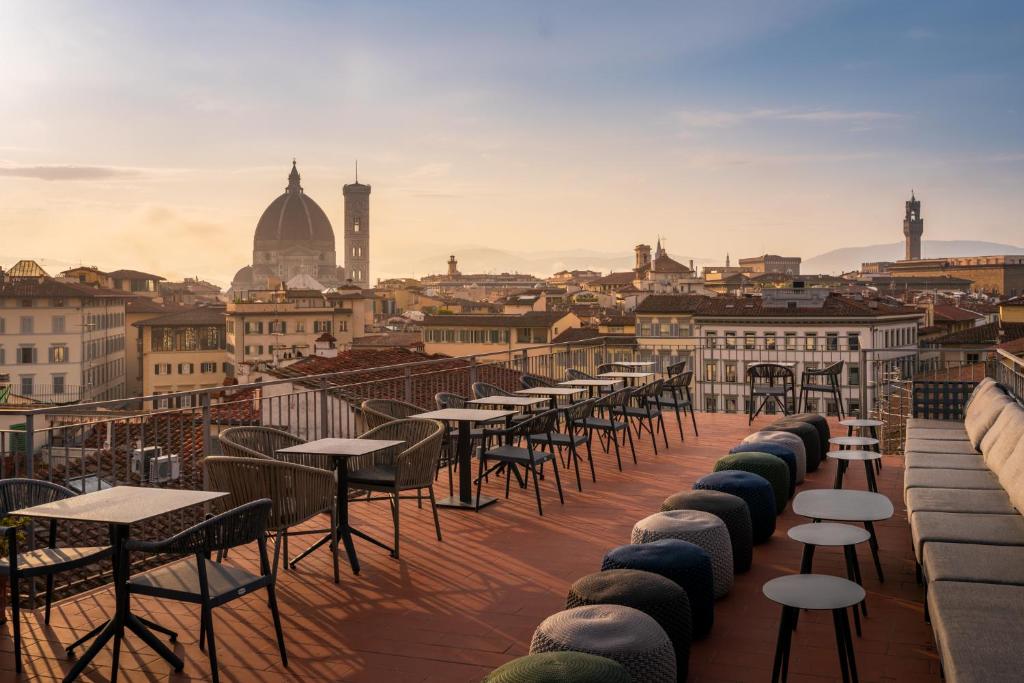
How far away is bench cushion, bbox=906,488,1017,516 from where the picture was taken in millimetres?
5270

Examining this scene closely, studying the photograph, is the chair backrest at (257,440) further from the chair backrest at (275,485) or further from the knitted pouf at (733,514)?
the knitted pouf at (733,514)

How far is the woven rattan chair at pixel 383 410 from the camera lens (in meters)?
7.85

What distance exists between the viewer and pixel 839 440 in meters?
7.34

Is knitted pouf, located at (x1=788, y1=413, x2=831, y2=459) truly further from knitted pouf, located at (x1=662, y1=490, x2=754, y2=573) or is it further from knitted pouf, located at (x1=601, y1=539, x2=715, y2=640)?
knitted pouf, located at (x1=601, y1=539, x2=715, y2=640)

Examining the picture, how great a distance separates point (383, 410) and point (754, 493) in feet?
11.1

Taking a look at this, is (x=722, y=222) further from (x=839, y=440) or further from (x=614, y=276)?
(x=839, y=440)

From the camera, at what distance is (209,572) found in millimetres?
4211

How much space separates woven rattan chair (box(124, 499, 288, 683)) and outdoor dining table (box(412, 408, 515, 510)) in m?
2.92

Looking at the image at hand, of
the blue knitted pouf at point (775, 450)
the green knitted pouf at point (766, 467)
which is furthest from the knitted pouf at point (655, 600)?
the blue knitted pouf at point (775, 450)

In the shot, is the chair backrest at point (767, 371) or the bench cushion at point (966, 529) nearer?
the bench cushion at point (966, 529)

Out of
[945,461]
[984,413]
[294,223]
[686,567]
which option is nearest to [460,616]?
[686,567]

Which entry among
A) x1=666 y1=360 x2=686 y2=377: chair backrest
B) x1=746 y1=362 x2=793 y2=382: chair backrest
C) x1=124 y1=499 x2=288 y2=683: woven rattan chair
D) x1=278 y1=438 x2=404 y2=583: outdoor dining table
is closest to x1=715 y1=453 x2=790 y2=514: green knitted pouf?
x1=278 y1=438 x2=404 y2=583: outdoor dining table

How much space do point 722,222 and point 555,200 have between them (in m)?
14.0

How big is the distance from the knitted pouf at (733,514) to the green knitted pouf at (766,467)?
1200 mm
